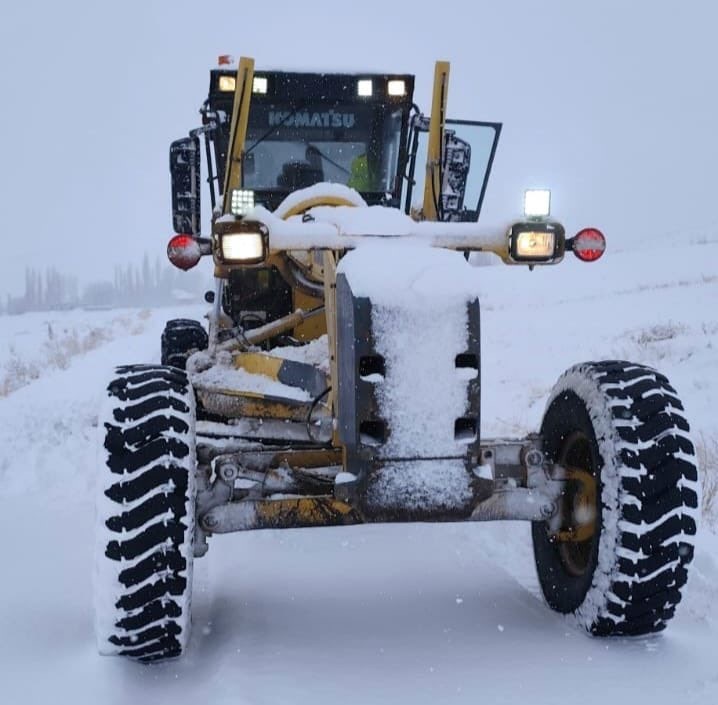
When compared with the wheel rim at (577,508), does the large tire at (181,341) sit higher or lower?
higher

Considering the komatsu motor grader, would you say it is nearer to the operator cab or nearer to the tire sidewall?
the tire sidewall

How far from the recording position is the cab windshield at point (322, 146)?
6.13m

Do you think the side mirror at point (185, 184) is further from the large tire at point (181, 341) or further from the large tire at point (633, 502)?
the large tire at point (633, 502)

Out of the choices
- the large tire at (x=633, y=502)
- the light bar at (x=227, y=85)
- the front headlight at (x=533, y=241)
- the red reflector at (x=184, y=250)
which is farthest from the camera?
the light bar at (x=227, y=85)

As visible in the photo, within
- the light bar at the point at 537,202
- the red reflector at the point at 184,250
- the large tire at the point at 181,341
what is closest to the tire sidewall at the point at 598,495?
the light bar at the point at 537,202

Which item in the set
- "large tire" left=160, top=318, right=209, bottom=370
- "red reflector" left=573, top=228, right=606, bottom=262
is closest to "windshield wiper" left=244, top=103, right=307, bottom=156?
"large tire" left=160, top=318, right=209, bottom=370

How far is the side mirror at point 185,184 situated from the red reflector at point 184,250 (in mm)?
1269

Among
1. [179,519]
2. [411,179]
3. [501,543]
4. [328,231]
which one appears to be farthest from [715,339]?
[179,519]

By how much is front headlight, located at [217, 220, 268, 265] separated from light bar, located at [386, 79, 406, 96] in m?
3.21

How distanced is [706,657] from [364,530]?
2.34m

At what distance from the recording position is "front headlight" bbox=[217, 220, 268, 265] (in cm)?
350

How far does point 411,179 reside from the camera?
6.26 m

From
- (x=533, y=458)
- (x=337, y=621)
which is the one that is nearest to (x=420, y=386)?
(x=533, y=458)

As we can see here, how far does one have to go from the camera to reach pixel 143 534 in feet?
9.94
